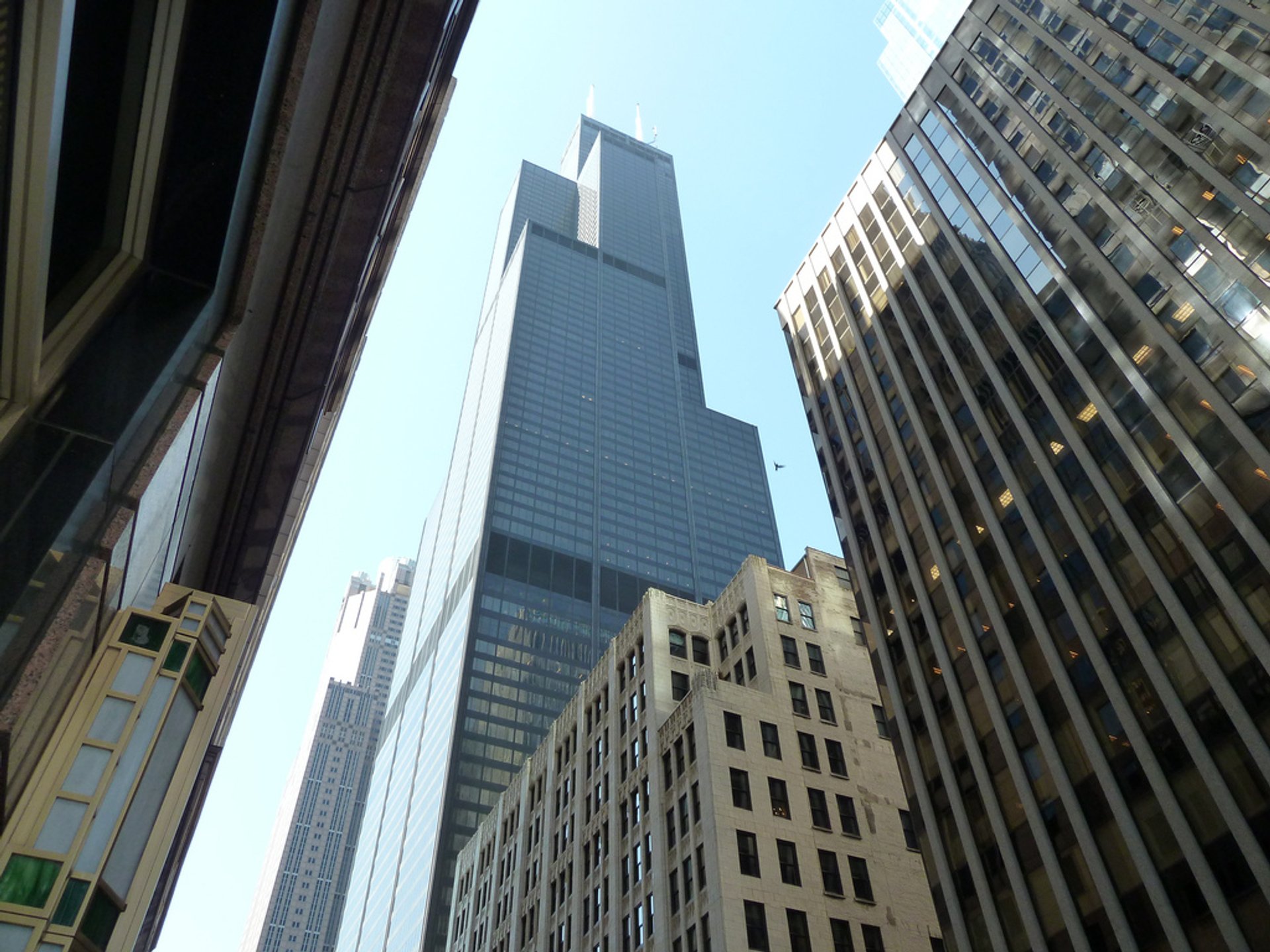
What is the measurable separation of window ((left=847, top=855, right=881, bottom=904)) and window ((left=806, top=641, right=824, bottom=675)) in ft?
→ 39.7

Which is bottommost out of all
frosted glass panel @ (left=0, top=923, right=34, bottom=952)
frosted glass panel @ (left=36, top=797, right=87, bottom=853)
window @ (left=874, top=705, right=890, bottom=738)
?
frosted glass panel @ (left=0, top=923, right=34, bottom=952)

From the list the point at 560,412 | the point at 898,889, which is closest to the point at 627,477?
the point at 560,412

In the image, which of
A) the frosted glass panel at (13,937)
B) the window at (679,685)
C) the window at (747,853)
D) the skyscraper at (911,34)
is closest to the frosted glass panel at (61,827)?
the frosted glass panel at (13,937)

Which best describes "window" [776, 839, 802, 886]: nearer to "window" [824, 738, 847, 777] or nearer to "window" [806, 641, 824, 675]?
"window" [824, 738, 847, 777]

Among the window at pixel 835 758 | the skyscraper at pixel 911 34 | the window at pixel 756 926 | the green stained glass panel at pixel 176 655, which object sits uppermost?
the skyscraper at pixel 911 34

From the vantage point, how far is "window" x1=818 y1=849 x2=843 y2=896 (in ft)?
154

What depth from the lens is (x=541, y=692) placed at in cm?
14075

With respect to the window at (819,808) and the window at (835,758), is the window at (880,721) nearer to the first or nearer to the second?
the window at (835,758)

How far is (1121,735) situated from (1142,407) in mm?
11346

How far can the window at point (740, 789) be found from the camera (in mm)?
48188

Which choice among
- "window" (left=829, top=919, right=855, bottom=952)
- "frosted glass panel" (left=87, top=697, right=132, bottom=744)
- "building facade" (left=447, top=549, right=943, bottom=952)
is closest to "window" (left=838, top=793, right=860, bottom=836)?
"building facade" (left=447, top=549, right=943, bottom=952)

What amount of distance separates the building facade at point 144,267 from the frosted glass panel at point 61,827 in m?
0.25

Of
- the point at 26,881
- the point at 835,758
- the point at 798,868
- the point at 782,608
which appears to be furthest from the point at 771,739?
the point at 26,881

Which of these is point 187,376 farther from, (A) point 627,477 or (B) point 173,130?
(A) point 627,477
